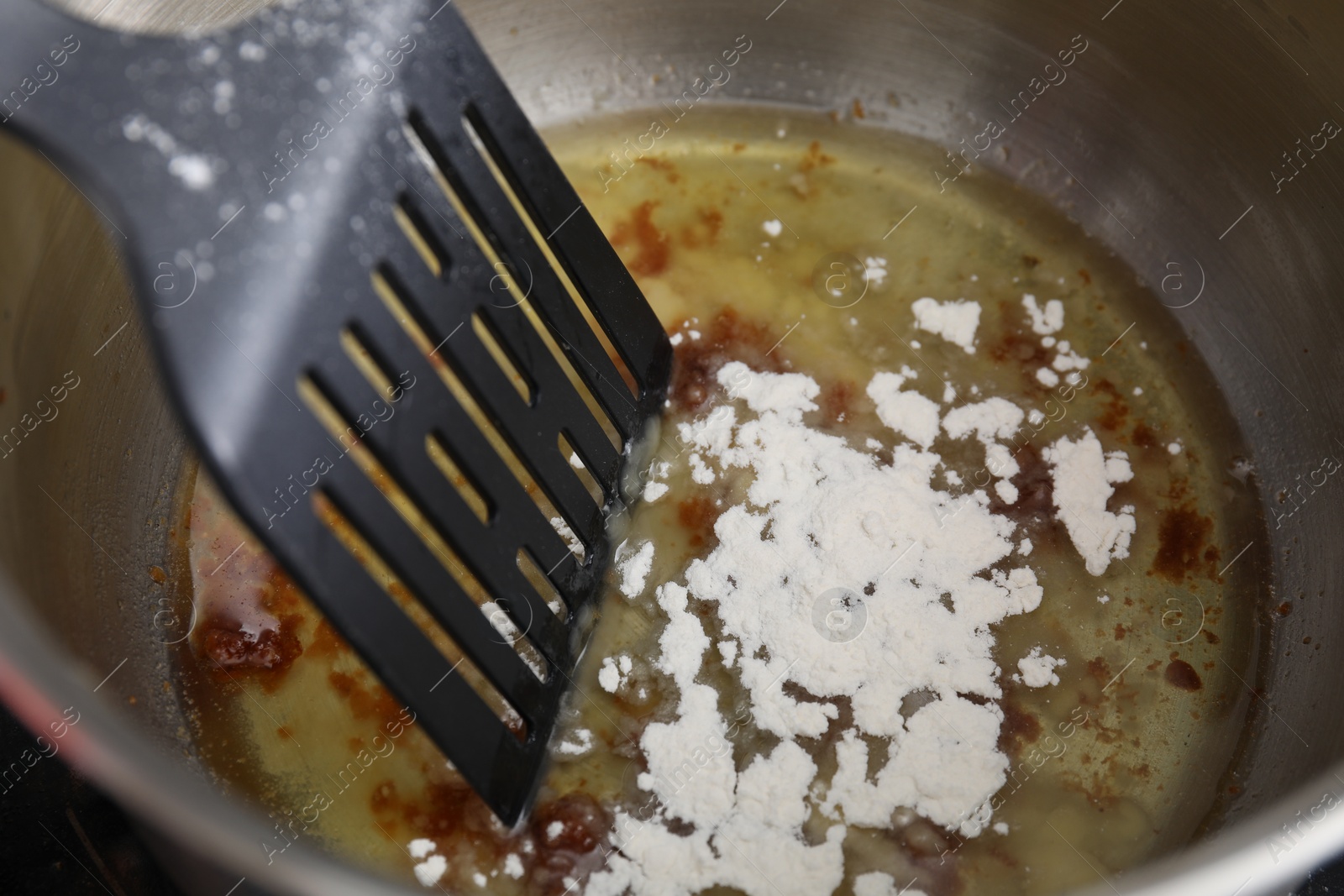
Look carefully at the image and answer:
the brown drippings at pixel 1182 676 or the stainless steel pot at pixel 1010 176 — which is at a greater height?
the stainless steel pot at pixel 1010 176

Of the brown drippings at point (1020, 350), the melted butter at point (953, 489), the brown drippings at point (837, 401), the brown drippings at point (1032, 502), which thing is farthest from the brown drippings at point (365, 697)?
the brown drippings at point (1020, 350)

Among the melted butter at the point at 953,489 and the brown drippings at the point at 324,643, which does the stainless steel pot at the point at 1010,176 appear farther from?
the brown drippings at the point at 324,643

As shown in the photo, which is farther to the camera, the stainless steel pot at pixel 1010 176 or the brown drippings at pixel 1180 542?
the brown drippings at pixel 1180 542

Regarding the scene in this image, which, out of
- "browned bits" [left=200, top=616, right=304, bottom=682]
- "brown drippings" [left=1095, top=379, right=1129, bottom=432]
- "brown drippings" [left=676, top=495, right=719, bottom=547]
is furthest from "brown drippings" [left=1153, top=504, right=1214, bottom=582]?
"browned bits" [left=200, top=616, right=304, bottom=682]

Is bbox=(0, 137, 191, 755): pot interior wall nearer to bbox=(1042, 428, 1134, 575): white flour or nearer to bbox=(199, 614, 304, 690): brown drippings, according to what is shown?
bbox=(199, 614, 304, 690): brown drippings

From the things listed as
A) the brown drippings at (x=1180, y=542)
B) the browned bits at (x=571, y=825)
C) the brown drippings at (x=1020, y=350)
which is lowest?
the brown drippings at (x=1180, y=542)

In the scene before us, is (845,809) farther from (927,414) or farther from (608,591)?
(927,414)

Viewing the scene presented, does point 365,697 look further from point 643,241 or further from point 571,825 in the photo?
point 643,241

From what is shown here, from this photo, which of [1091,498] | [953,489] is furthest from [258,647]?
[1091,498]

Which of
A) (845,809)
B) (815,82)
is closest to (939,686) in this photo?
(845,809)

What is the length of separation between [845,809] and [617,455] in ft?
1.31

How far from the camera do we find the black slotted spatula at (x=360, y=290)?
616mm

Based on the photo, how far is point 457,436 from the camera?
2.52ft

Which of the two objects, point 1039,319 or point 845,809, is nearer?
point 845,809
